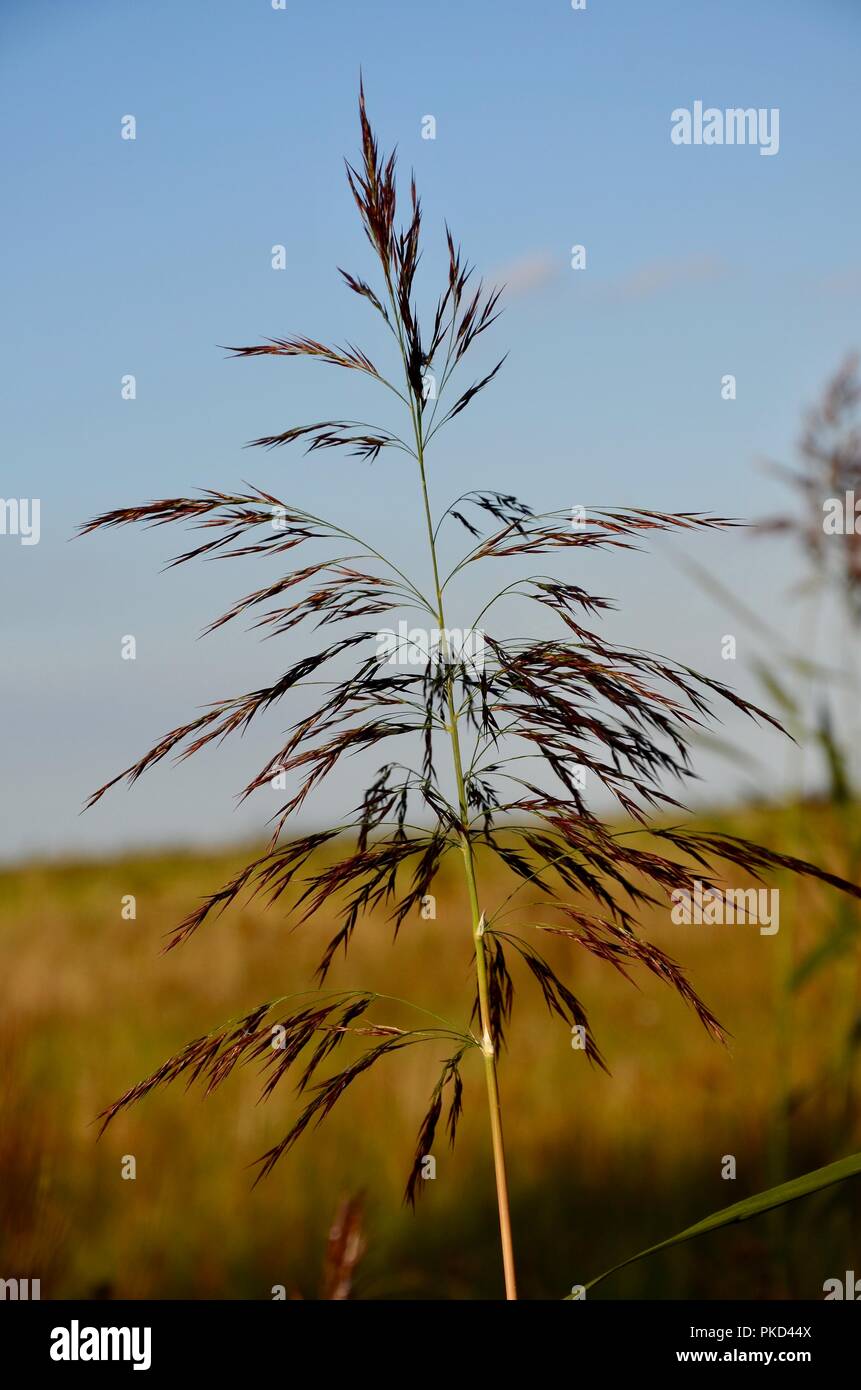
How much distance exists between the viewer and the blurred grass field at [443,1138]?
279cm

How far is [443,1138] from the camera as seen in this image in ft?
19.7

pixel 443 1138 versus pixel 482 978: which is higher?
pixel 482 978

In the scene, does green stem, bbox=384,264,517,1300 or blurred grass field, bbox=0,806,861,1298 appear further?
blurred grass field, bbox=0,806,861,1298

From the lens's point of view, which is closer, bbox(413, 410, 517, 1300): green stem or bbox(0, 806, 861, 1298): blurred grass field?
bbox(413, 410, 517, 1300): green stem

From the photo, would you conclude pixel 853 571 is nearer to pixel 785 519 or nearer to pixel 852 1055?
pixel 785 519

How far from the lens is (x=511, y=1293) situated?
38.8 inches

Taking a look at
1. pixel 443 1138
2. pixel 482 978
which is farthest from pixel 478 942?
pixel 443 1138

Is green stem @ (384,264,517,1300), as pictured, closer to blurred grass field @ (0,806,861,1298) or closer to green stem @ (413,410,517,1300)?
green stem @ (413,410,517,1300)

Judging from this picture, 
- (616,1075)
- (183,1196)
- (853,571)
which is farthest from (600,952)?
(616,1075)

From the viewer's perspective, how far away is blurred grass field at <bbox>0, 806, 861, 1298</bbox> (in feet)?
9.15

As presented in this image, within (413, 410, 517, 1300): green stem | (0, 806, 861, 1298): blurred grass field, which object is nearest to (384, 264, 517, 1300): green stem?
(413, 410, 517, 1300): green stem

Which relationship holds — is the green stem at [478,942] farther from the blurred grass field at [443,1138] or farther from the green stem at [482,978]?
the blurred grass field at [443,1138]

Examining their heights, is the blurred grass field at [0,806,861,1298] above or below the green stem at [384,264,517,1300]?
below

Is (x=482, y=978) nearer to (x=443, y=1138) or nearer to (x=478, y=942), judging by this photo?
(x=478, y=942)
